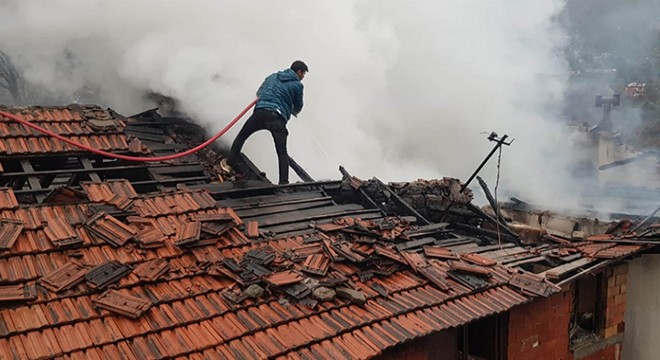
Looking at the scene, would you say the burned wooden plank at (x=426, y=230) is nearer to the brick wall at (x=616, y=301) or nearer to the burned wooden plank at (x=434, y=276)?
the burned wooden plank at (x=434, y=276)

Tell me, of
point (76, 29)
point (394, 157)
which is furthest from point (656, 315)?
point (76, 29)

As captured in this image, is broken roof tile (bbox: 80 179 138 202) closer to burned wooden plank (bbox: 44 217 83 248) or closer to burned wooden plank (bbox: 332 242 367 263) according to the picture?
burned wooden plank (bbox: 44 217 83 248)

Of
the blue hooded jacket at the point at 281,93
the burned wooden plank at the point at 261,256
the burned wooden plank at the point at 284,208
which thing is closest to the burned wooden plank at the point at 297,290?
the burned wooden plank at the point at 261,256

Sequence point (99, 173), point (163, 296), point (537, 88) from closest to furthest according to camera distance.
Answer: point (163, 296) → point (99, 173) → point (537, 88)

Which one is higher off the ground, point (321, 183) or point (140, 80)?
point (140, 80)

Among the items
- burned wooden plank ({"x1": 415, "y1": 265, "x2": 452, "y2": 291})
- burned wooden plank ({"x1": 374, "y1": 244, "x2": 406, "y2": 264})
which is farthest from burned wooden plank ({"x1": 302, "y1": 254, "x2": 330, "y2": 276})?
burned wooden plank ({"x1": 415, "y1": 265, "x2": 452, "y2": 291})

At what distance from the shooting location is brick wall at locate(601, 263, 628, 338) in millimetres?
7293

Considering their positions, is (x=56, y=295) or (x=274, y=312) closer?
(x=56, y=295)

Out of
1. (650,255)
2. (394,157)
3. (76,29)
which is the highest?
(76,29)

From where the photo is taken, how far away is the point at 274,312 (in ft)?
14.8

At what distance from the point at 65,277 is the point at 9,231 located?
31.8 inches

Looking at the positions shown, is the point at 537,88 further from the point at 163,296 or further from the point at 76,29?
the point at 163,296

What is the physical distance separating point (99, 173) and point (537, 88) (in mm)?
21914

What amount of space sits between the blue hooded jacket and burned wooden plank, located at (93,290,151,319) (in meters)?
4.57
